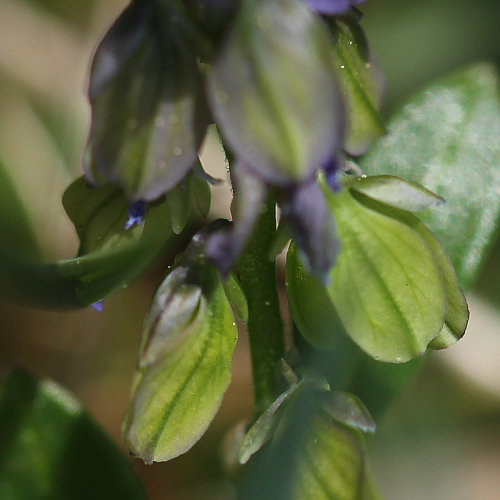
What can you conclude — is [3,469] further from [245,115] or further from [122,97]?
[245,115]

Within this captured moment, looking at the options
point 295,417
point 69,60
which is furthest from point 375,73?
point 69,60

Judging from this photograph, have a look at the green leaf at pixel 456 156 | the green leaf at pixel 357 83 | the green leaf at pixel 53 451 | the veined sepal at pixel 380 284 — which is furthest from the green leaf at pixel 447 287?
the green leaf at pixel 53 451

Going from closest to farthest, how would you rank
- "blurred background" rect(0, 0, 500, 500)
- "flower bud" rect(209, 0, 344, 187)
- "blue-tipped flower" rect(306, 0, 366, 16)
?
1. "flower bud" rect(209, 0, 344, 187)
2. "blue-tipped flower" rect(306, 0, 366, 16)
3. "blurred background" rect(0, 0, 500, 500)

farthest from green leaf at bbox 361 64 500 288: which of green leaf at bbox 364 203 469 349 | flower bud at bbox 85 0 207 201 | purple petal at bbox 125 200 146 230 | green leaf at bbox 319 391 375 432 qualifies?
flower bud at bbox 85 0 207 201

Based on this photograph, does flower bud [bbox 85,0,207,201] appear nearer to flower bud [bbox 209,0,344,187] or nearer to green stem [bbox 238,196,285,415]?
flower bud [bbox 209,0,344,187]

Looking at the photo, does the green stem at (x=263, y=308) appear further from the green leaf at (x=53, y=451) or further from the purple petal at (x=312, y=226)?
the green leaf at (x=53, y=451)

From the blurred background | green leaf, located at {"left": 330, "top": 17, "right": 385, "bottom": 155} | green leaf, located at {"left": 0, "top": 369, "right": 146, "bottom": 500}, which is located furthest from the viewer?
the blurred background
